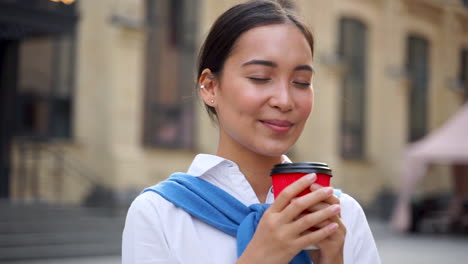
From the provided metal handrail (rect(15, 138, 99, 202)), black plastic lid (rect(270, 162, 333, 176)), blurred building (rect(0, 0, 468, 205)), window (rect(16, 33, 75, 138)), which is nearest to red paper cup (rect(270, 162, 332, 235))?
black plastic lid (rect(270, 162, 333, 176))

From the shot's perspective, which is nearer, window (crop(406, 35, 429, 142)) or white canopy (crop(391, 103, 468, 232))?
white canopy (crop(391, 103, 468, 232))

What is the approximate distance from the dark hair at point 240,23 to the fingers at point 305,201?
475 mm

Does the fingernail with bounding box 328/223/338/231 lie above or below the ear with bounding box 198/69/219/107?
below

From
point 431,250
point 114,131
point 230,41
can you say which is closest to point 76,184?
point 114,131

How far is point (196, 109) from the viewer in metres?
17.2

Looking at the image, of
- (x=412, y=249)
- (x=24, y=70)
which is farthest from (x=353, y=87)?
(x=24, y=70)

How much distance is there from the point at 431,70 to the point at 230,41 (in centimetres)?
2416

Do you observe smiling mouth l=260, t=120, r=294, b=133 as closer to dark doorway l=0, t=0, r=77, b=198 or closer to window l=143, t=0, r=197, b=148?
dark doorway l=0, t=0, r=77, b=198

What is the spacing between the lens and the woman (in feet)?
5.71

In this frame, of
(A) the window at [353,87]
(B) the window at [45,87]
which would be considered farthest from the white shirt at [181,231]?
(A) the window at [353,87]

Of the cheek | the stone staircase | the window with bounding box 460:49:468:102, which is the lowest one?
the stone staircase

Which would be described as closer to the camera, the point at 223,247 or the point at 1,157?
the point at 223,247

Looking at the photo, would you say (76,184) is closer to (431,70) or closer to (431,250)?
(431,250)

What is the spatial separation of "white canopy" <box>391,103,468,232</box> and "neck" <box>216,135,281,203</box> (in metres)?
16.4
